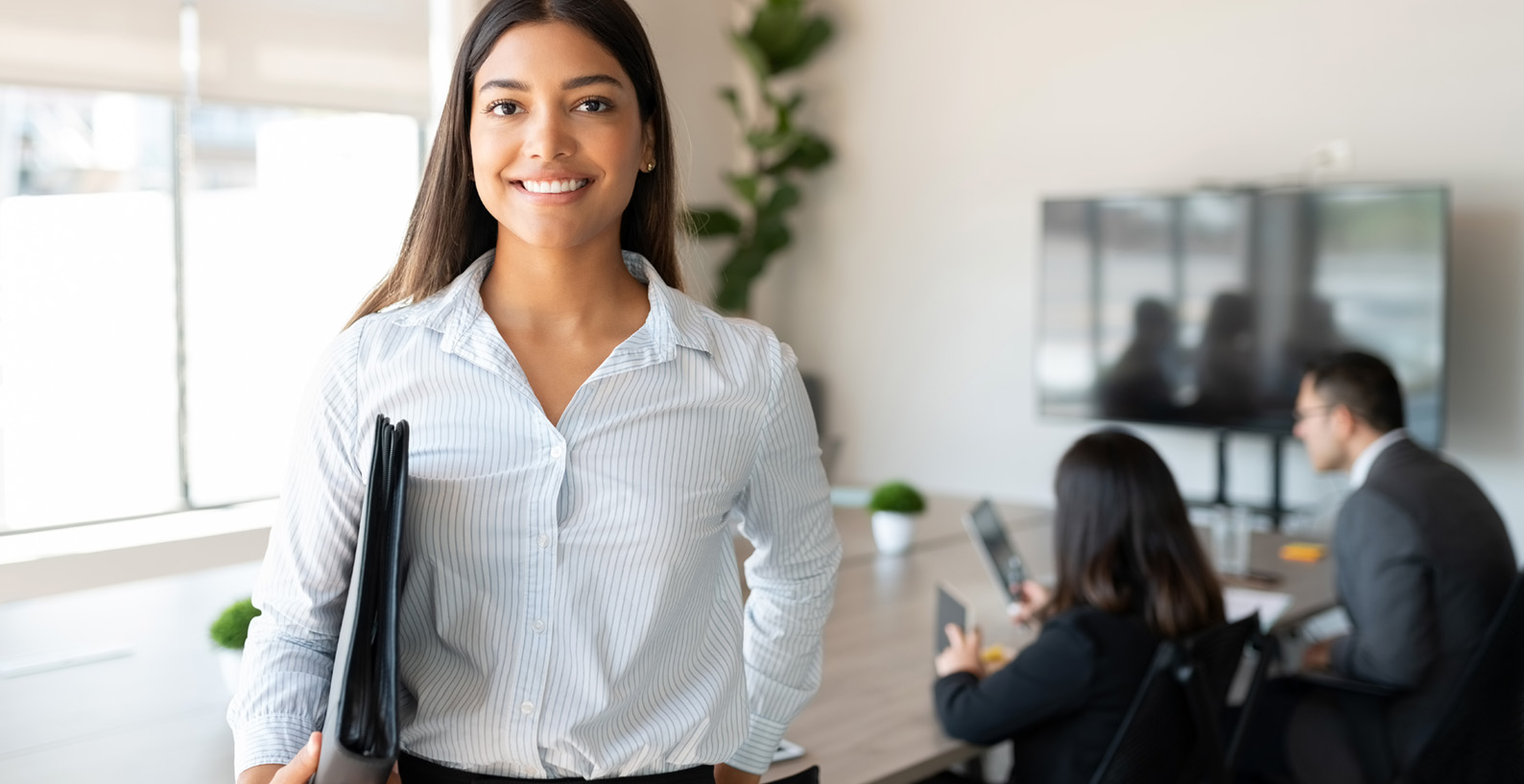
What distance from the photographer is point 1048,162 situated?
5.53 m

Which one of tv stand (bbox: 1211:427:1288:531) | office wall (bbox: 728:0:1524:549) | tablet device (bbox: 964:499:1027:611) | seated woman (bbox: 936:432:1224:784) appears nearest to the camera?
seated woman (bbox: 936:432:1224:784)

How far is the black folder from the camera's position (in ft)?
3.03

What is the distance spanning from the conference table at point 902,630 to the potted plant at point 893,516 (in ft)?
0.11

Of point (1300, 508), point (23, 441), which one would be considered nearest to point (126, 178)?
point (23, 441)

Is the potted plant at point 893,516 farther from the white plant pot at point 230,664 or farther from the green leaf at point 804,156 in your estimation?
the green leaf at point 804,156

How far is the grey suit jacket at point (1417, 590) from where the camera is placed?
103 inches

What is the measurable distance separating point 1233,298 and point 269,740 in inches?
172

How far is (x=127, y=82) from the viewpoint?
181 inches

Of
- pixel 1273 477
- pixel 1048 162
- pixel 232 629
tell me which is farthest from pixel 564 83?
pixel 1048 162

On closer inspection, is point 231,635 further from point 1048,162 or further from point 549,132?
point 1048,162

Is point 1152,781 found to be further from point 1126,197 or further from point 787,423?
point 1126,197

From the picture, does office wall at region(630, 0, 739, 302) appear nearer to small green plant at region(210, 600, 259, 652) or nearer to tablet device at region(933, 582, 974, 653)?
tablet device at region(933, 582, 974, 653)

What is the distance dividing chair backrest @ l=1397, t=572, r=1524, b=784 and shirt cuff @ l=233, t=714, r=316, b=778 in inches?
84.7

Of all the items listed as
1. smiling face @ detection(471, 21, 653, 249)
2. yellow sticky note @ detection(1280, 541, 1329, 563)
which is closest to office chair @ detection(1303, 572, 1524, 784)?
yellow sticky note @ detection(1280, 541, 1329, 563)
